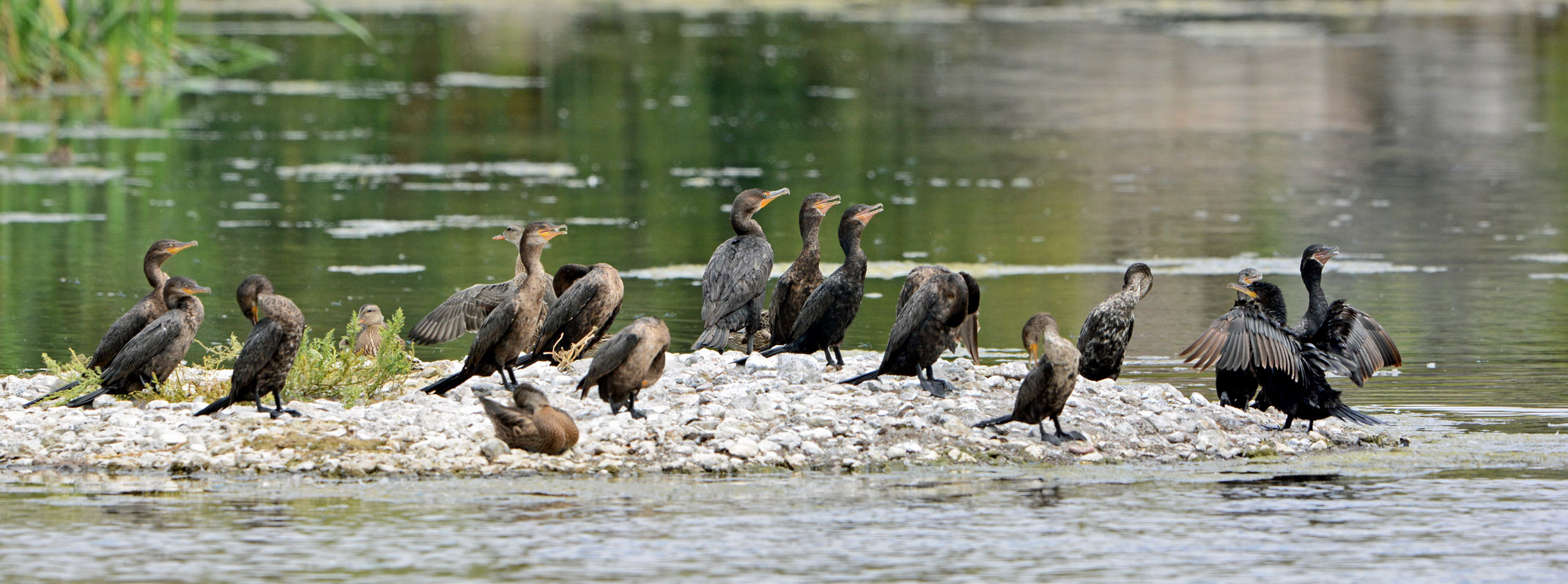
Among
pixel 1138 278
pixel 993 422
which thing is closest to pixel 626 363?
pixel 993 422

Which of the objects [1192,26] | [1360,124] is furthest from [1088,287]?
[1192,26]

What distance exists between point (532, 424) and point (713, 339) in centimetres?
271

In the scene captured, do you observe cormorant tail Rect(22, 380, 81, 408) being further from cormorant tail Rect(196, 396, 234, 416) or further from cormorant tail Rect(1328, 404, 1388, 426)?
cormorant tail Rect(1328, 404, 1388, 426)

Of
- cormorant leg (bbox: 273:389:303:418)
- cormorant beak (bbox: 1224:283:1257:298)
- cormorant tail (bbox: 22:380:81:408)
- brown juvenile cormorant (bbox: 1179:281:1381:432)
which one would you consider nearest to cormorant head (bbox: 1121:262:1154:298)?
cormorant beak (bbox: 1224:283:1257:298)

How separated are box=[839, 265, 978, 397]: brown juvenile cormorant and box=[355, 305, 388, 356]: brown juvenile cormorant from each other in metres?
3.44

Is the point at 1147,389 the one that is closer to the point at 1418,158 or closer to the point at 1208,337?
the point at 1208,337

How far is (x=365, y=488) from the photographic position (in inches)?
392

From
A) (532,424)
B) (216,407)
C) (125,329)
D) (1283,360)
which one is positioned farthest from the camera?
(125,329)

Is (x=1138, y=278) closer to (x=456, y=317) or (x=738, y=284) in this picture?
(x=738, y=284)

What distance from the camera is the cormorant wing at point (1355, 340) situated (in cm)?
1157

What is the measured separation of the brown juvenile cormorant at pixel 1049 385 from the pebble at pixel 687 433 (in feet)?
0.34

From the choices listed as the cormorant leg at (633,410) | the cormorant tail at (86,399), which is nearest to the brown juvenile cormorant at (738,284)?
the cormorant leg at (633,410)

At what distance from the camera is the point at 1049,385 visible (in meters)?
10.5

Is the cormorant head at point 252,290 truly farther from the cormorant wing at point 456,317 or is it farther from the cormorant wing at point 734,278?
the cormorant wing at point 734,278
